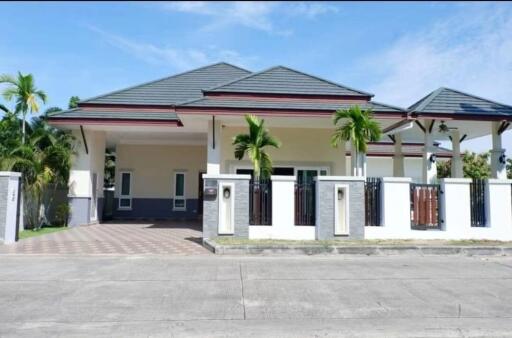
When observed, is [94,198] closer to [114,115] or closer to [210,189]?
[114,115]

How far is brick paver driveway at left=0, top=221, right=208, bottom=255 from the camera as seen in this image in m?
12.0

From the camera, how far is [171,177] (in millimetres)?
23297

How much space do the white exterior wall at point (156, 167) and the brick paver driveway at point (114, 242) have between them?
557cm

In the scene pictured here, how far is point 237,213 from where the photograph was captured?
13047 millimetres

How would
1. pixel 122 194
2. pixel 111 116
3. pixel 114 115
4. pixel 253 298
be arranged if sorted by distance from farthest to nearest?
pixel 122 194 → pixel 114 115 → pixel 111 116 → pixel 253 298

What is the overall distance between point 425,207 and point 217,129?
737cm

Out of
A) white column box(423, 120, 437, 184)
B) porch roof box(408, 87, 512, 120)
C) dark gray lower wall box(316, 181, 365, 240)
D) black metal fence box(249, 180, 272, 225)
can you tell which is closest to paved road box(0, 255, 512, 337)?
dark gray lower wall box(316, 181, 365, 240)

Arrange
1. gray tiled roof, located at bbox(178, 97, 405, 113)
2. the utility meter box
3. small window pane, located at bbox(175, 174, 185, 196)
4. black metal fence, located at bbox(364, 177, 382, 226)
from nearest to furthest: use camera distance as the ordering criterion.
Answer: the utility meter box < black metal fence, located at bbox(364, 177, 382, 226) < gray tiled roof, located at bbox(178, 97, 405, 113) < small window pane, located at bbox(175, 174, 185, 196)

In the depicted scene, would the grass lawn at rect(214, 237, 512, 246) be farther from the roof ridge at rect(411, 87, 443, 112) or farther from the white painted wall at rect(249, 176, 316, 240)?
the roof ridge at rect(411, 87, 443, 112)

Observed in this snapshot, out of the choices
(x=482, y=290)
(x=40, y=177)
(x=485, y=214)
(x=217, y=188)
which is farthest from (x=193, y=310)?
(x=40, y=177)

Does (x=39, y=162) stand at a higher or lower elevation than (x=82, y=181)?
higher

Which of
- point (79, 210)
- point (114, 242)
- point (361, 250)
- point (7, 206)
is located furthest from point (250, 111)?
point (79, 210)

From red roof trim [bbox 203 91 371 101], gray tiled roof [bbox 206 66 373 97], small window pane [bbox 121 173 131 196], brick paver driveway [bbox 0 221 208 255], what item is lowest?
brick paver driveway [bbox 0 221 208 255]

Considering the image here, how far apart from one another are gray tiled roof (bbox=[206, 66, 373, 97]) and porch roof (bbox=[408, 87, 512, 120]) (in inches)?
87.2
